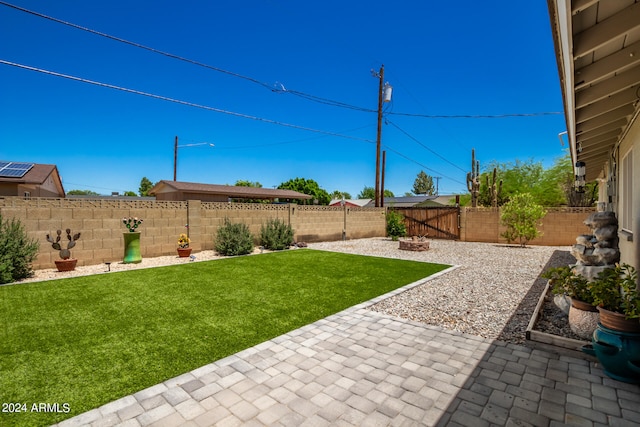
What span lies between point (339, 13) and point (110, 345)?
13216 mm

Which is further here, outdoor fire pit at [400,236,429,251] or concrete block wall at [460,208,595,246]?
concrete block wall at [460,208,595,246]

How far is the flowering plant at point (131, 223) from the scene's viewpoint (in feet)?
29.4

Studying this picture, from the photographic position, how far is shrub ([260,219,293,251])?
12.3m

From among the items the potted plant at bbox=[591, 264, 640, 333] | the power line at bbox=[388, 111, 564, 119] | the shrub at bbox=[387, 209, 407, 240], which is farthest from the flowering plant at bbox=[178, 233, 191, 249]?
the power line at bbox=[388, 111, 564, 119]

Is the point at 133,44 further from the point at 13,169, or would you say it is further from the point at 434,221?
the point at 434,221

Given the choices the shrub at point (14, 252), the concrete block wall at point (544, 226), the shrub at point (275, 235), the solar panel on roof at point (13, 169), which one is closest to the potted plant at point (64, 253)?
the shrub at point (14, 252)

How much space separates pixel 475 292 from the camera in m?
6.12

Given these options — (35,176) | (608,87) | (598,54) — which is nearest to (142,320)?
(598,54)

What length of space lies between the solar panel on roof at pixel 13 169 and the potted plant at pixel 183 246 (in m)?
8.79

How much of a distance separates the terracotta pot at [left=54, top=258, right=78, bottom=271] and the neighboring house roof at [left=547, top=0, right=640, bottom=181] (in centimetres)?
992

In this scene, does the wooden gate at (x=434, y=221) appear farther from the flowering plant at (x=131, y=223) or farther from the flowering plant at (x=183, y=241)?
the flowering plant at (x=131, y=223)

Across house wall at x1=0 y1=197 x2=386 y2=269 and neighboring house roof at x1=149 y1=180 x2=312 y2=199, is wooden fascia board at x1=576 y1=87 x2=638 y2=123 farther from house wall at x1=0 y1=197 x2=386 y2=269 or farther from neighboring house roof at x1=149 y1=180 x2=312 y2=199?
neighboring house roof at x1=149 y1=180 x2=312 y2=199

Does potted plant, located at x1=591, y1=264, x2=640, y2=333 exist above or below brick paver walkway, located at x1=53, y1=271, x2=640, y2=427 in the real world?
above

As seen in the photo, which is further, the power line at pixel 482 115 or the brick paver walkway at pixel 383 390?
the power line at pixel 482 115
